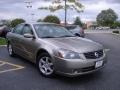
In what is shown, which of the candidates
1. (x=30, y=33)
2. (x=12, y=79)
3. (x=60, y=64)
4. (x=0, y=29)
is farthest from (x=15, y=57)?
(x=0, y=29)

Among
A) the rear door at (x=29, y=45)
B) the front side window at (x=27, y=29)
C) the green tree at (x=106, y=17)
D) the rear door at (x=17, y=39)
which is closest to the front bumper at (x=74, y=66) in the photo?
the rear door at (x=29, y=45)

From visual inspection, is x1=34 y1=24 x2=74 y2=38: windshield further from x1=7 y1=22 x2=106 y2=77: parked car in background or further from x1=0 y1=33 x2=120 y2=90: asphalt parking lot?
x1=0 y1=33 x2=120 y2=90: asphalt parking lot

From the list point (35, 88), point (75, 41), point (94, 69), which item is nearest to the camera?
point (35, 88)

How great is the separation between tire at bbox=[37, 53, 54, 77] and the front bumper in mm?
410

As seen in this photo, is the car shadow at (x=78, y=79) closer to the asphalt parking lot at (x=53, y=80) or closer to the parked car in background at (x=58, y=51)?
the asphalt parking lot at (x=53, y=80)

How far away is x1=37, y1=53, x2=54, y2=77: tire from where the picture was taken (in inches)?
261

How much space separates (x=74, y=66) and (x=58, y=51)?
0.57 metres

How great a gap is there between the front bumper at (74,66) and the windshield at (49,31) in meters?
1.43

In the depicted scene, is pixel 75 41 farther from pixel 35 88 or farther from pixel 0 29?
pixel 0 29

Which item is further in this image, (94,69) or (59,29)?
(59,29)

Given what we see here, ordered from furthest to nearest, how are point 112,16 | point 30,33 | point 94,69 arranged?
point 112,16
point 30,33
point 94,69

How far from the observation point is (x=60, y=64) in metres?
6.13

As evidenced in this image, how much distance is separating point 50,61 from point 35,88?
1.00 m

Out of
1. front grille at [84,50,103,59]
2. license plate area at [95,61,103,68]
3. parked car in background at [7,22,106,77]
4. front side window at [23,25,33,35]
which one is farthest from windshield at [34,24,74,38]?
license plate area at [95,61,103,68]
